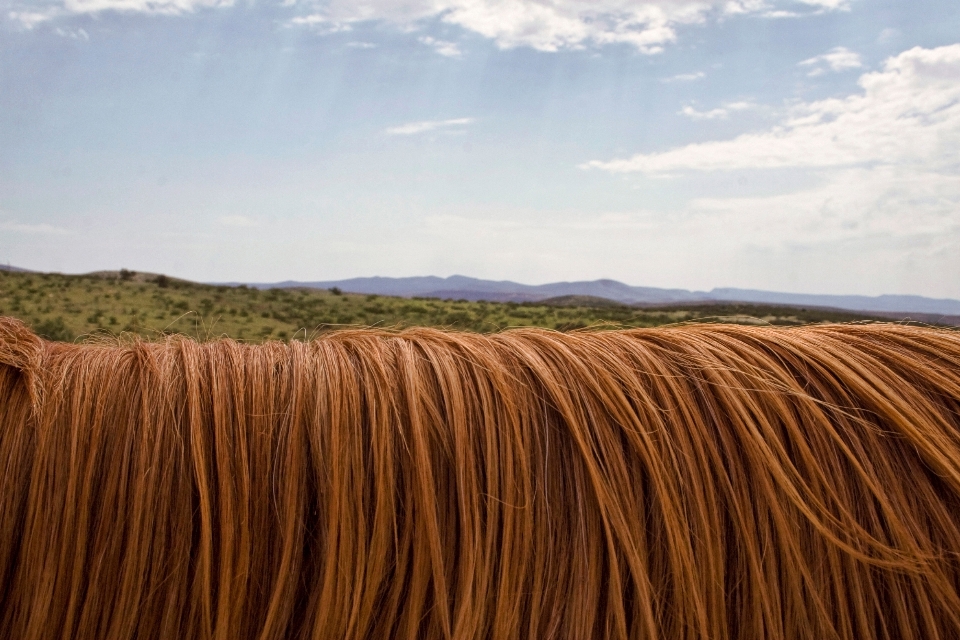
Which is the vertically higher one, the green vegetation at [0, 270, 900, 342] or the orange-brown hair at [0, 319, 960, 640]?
the orange-brown hair at [0, 319, 960, 640]

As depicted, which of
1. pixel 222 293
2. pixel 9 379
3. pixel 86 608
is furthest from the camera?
pixel 222 293

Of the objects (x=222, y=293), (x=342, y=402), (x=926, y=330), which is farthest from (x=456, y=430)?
(x=222, y=293)

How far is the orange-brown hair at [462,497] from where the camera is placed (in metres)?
1.28

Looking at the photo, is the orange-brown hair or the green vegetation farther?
the green vegetation

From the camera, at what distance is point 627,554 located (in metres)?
1.30

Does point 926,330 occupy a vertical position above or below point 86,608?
above

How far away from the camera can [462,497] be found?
1.30 meters

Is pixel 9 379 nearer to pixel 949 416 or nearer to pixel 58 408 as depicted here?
pixel 58 408

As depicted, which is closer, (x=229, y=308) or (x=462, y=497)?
(x=462, y=497)

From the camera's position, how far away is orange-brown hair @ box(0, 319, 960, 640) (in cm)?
128

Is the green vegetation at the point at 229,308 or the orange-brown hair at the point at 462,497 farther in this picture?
the green vegetation at the point at 229,308

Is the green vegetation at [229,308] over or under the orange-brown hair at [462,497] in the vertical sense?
under

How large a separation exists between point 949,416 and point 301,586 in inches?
61.7

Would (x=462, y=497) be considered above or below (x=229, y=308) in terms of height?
above
